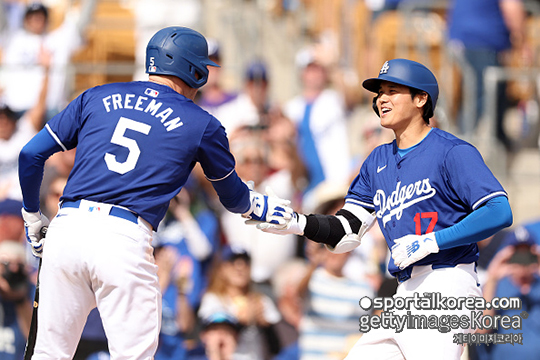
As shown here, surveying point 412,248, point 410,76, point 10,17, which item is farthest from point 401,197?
point 10,17

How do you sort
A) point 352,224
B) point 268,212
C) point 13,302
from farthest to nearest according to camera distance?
1. point 13,302
2. point 352,224
3. point 268,212

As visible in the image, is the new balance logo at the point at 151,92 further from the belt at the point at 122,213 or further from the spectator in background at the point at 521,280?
the spectator in background at the point at 521,280

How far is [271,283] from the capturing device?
294 inches

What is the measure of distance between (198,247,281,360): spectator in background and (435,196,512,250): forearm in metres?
3.60

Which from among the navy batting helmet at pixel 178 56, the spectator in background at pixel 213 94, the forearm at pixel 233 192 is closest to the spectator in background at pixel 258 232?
the spectator in background at pixel 213 94

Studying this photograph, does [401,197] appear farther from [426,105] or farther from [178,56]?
[178,56]

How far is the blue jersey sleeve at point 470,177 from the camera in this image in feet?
12.5

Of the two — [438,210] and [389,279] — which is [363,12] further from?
[438,210]

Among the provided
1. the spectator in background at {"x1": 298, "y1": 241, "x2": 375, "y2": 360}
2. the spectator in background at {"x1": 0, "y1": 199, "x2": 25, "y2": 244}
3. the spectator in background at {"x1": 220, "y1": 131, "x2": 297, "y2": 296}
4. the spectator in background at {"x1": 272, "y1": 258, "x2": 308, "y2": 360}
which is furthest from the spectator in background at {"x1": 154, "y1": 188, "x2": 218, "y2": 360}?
the spectator in background at {"x1": 0, "y1": 199, "x2": 25, "y2": 244}

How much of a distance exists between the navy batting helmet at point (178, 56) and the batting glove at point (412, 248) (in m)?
1.42

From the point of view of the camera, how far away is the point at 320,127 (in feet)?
26.6

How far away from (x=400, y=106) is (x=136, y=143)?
1450 mm

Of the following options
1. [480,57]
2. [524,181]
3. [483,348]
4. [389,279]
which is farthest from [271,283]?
[480,57]

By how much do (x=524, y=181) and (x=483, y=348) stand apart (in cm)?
200
